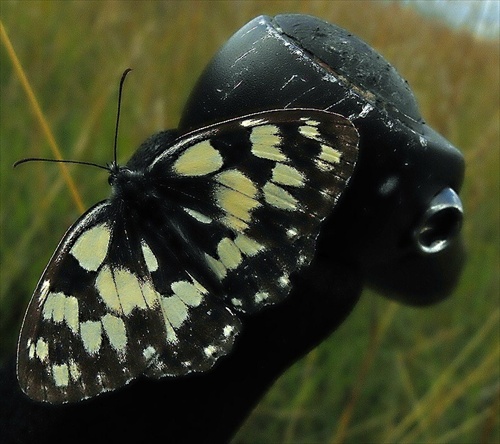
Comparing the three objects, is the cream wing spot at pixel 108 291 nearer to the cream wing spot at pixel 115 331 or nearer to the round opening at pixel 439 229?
the cream wing spot at pixel 115 331

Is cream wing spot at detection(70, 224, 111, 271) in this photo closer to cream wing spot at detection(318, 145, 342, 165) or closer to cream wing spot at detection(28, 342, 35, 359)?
cream wing spot at detection(28, 342, 35, 359)

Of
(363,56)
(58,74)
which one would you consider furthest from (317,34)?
(58,74)

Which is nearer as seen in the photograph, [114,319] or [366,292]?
[114,319]

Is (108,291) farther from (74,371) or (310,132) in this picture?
(310,132)

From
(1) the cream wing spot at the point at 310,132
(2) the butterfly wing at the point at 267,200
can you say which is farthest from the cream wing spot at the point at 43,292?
(1) the cream wing spot at the point at 310,132

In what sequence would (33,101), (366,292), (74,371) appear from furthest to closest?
1. (366,292)
2. (33,101)
3. (74,371)

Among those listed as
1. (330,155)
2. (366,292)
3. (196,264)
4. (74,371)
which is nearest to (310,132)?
(330,155)
